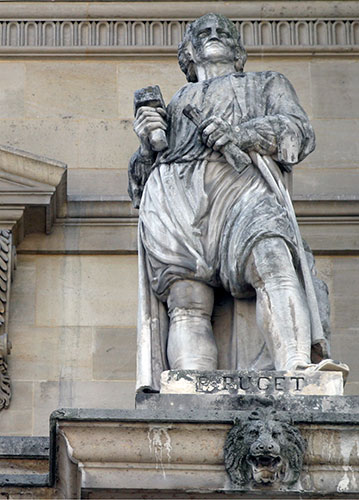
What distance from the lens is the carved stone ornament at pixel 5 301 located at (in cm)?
1525

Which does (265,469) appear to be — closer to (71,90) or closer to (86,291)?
(86,291)

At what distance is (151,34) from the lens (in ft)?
55.4

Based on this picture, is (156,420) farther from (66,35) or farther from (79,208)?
(66,35)

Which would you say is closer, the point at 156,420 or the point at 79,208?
the point at 156,420

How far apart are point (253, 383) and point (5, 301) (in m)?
3.80

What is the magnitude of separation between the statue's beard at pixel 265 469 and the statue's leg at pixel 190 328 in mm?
1045

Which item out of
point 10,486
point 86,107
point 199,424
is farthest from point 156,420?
point 86,107

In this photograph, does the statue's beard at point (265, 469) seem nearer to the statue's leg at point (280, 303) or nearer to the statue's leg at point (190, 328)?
the statue's leg at point (280, 303)

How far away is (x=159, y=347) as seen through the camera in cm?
1266

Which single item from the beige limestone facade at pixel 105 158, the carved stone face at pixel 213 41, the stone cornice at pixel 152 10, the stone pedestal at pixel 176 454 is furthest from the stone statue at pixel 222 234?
the stone cornice at pixel 152 10

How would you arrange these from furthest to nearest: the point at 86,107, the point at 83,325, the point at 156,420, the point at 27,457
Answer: the point at 86,107 → the point at 83,325 → the point at 27,457 → the point at 156,420

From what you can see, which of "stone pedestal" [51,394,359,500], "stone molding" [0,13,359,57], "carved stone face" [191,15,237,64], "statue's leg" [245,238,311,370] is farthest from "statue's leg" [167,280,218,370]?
"stone molding" [0,13,359,57]

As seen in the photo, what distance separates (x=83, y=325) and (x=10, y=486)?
366cm

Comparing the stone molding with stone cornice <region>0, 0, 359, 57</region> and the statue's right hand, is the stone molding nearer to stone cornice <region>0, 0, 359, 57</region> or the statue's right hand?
stone cornice <region>0, 0, 359, 57</region>
